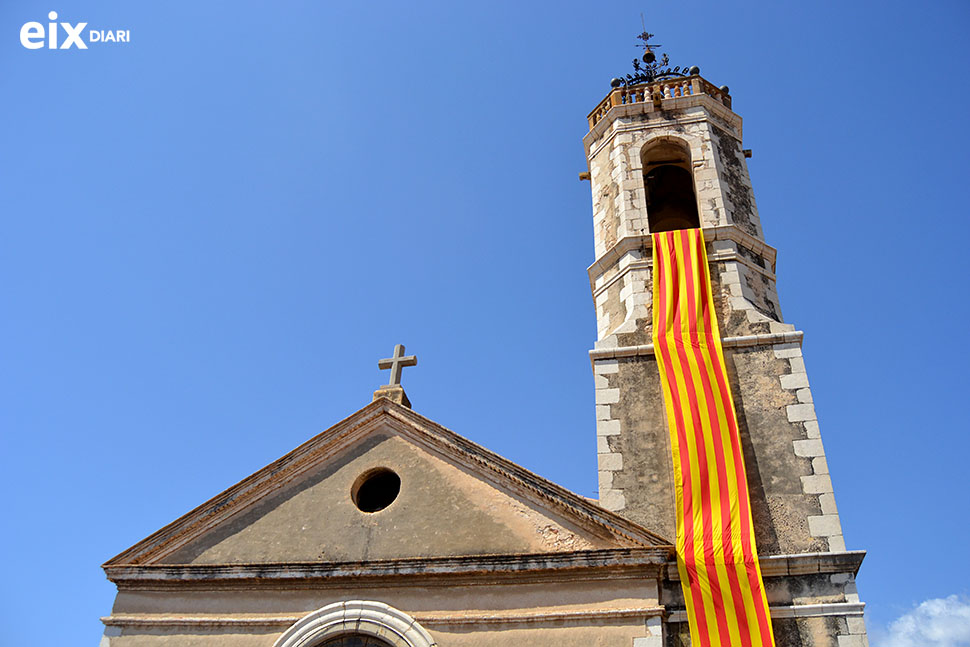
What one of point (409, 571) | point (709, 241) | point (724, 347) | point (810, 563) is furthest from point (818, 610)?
point (709, 241)

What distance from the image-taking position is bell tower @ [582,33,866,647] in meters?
8.76

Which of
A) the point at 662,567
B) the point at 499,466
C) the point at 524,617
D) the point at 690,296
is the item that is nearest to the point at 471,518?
the point at 499,466

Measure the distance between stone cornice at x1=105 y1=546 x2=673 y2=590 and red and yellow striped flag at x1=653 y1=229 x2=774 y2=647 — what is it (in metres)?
0.57

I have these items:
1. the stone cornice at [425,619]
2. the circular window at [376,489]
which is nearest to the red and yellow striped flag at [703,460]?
the stone cornice at [425,619]

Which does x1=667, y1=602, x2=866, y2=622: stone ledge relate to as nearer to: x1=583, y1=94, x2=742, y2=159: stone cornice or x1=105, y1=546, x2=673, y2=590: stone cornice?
x1=105, y1=546, x2=673, y2=590: stone cornice

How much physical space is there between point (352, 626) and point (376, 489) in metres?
1.95

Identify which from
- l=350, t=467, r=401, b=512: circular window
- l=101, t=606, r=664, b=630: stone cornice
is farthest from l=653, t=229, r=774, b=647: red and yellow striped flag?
l=350, t=467, r=401, b=512: circular window

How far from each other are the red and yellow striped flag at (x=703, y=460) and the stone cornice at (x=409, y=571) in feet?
1.87

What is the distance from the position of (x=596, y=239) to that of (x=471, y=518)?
262 inches

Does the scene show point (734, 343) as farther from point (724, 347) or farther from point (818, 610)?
point (818, 610)

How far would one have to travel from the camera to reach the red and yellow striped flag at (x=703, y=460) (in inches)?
332

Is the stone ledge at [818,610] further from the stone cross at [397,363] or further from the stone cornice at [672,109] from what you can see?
the stone cornice at [672,109]

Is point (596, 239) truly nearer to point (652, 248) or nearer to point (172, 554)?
point (652, 248)

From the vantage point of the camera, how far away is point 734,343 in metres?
11.3
